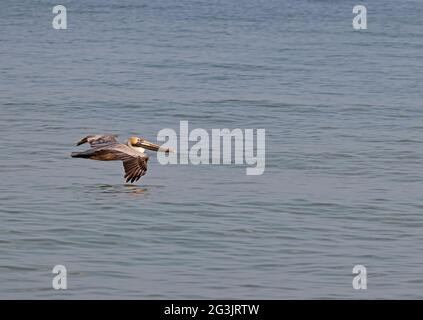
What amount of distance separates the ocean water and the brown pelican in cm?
48

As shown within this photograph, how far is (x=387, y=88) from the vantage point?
77.8 feet

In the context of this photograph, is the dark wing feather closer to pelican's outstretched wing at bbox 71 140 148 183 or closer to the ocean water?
pelican's outstretched wing at bbox 71 140 148 183

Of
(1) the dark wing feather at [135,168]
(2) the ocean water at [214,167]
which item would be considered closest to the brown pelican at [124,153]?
(1) the dark wing feather at [135,168]

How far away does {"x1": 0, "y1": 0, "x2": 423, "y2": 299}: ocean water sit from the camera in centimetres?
1159

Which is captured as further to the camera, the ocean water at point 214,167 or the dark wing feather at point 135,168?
the dark wing feather at point 135,168

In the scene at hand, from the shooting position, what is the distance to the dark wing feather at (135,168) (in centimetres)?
1355

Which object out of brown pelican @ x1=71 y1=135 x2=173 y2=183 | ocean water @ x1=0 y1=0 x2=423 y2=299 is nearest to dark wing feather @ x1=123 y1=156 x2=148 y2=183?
brown pelican @ x1=71 y1=135 x2=173 y2=183

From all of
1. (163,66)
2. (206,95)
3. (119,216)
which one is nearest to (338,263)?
(119,216)

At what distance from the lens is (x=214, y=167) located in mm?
16344

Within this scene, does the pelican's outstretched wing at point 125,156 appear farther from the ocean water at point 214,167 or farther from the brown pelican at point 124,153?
the ocean water at point 214,167

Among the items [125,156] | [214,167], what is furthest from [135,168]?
[214,167]

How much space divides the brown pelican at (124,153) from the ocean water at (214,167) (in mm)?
478

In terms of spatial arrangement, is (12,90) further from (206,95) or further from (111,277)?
(111,277)

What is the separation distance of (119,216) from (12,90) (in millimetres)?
8983
